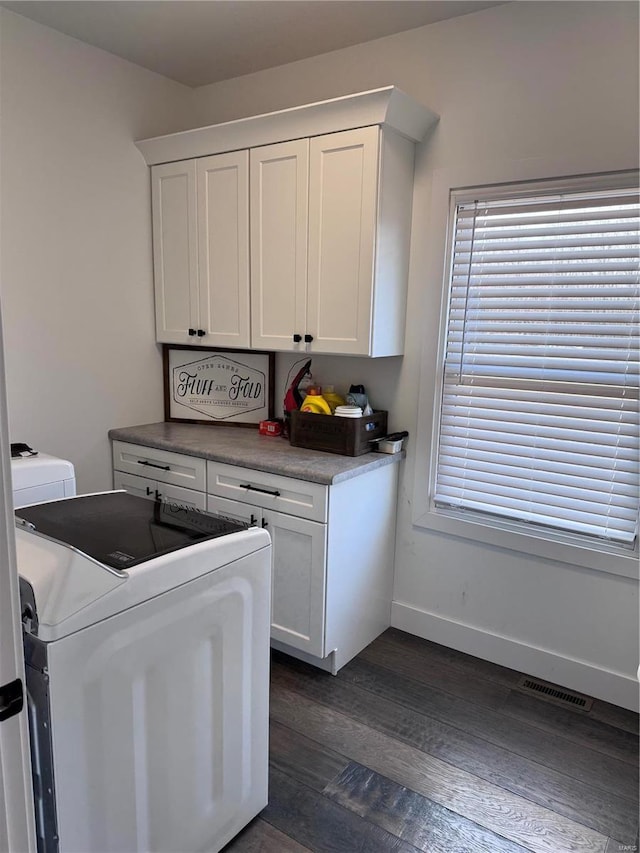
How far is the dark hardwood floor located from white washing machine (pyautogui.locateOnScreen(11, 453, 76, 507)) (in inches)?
45.9

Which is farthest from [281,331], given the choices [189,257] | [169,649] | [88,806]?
[88,806]

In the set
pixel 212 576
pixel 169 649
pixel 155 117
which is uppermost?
pixel 155 117

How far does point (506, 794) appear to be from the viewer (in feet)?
6.11

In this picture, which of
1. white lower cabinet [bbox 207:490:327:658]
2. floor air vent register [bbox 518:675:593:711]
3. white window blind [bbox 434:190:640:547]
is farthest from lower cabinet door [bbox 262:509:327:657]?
floor air vent register [bbox 518:675:593:711]

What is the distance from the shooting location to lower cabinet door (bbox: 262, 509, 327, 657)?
7.50 feet

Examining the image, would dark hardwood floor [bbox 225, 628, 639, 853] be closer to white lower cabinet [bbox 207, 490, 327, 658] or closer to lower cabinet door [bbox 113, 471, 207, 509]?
white lower cabinet [bbox 207, 490, 327, 658]

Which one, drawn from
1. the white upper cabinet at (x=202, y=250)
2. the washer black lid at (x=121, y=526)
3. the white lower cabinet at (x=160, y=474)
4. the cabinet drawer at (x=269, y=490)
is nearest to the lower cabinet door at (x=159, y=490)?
the white lower cabinet at (x=160, y=474)

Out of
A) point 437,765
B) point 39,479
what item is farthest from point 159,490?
point 437,765

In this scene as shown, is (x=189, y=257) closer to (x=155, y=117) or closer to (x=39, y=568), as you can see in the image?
(x=155, y=117)

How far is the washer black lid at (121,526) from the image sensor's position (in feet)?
4.36

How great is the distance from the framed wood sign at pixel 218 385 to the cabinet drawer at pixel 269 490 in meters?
0.57

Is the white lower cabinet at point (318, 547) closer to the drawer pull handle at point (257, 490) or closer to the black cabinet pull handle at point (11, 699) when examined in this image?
the drawer pull handle at point (257, 490)

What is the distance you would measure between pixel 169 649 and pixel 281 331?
5.23 feet

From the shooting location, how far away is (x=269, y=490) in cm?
237
